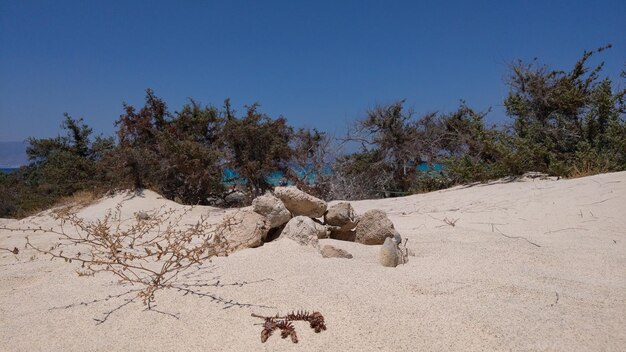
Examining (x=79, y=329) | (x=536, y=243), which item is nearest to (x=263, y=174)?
(x=536, y=243)

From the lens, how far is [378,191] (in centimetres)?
1091

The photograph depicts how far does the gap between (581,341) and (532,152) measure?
733 cm

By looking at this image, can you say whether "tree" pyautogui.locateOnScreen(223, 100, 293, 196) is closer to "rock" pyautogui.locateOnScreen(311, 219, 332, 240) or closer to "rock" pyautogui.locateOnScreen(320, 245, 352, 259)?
"rock" pyautogui.locateOnScreen(311, 219, 332, 240)

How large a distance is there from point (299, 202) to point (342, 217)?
1.61ft

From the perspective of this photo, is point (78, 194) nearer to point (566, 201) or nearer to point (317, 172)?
→ point (317, 172)

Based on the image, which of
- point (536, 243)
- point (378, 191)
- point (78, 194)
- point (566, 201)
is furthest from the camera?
point (378, 191)

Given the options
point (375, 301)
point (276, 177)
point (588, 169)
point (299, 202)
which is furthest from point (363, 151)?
point (375, 301)

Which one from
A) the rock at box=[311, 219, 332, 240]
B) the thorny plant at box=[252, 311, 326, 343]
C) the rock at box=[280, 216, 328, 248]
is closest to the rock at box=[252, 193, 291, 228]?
the rock at box=[280, 216, 328, 248]

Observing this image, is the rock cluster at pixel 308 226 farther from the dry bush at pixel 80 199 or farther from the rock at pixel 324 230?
the dry bush at pixel 80 199

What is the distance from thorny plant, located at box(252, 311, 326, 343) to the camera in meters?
1.79

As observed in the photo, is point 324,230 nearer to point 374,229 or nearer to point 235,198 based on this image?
point 374,229

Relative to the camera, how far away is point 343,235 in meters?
4.39

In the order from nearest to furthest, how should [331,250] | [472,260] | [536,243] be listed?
[472,260], [331,250], [536,243]

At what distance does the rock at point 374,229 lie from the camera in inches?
153
